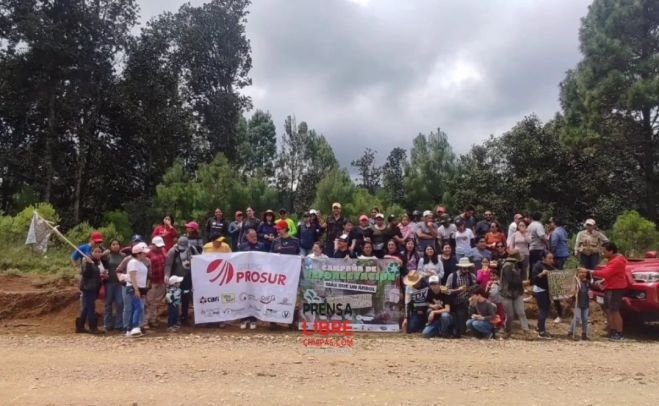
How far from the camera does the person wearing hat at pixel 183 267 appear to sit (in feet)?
35.7

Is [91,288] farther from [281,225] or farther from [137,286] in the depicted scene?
[281,225]

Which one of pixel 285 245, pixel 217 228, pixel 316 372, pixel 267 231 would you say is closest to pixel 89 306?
pixel 217 228

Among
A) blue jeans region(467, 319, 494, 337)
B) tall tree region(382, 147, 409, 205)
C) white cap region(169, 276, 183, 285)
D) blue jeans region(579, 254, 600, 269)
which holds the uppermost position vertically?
tall tree region(382, 147, 409, 205)

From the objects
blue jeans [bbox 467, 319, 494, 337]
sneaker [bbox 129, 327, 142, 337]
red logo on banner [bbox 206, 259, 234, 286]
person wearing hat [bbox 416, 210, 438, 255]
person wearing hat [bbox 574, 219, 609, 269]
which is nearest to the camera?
sneaker [bbox 129, 327, 142, 337]

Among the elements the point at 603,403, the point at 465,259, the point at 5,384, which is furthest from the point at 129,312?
the point at 603,403

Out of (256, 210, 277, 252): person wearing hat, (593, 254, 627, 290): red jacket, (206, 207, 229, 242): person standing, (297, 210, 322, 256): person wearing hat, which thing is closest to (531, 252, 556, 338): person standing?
(593, 254, 627, 290): red jacket

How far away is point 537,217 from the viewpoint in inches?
503

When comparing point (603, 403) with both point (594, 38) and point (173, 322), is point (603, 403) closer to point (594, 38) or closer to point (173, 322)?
point (173, 322)

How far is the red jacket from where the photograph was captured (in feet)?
34.7

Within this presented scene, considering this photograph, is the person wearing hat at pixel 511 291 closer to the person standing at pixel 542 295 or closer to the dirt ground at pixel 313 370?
A: the person standing at pixel 542 295

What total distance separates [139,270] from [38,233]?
5.16 meters

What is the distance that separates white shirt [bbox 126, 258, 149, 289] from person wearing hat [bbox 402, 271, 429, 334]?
494 centimetres

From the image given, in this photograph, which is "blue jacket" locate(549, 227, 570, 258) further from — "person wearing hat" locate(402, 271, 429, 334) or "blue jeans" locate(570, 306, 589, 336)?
"person wearing hat" locate(402, 271, 429, 334)

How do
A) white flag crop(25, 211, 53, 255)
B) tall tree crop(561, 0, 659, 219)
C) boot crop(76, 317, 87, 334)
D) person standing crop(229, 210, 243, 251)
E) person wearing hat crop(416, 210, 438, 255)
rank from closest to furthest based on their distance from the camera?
boot crop(76, 317, 87, 334) < person wearing hat crop(416, 210, 438, 255) < person standing crop(229, 210, 243, 251) < white flag crop(25, 211, 53, 255) < tall tree crop(561, 0, 659, 219)
